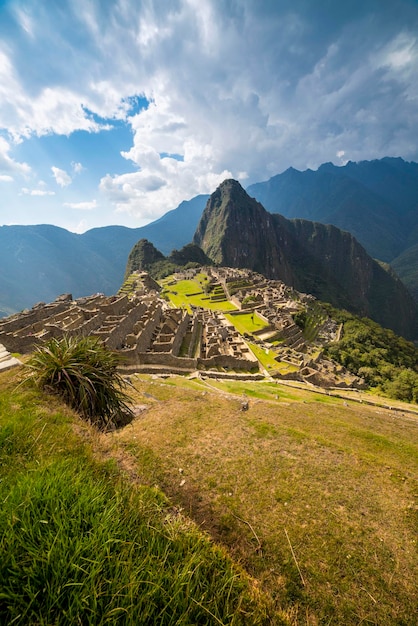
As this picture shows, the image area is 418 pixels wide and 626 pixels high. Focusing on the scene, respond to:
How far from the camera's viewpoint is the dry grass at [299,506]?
2.83 m

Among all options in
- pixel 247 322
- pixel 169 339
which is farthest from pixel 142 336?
pixel 247 322

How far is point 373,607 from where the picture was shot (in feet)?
9.03

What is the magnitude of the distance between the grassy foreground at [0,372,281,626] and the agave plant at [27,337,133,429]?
252 cm

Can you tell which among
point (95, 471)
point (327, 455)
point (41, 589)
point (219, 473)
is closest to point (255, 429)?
point (327, 455)

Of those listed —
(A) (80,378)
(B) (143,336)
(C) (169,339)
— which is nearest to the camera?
(A) (80,378)

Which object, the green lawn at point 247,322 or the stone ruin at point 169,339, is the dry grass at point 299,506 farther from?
the green lawn at point 247,322

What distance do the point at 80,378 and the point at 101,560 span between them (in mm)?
4225

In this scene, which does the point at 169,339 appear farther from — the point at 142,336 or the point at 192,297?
the point at 192,297

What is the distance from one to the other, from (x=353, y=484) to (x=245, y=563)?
3042mm

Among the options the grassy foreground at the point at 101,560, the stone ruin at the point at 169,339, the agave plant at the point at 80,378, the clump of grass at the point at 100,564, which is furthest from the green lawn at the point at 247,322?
the clump of grass at the point at 100,564

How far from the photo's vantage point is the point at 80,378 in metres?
5.66

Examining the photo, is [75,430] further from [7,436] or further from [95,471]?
[95,471]

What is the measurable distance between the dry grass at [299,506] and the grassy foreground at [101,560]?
0.71 meters

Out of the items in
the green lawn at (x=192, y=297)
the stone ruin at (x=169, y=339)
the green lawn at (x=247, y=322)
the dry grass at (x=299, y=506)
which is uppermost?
the green lawn at (x=192, y=297)
